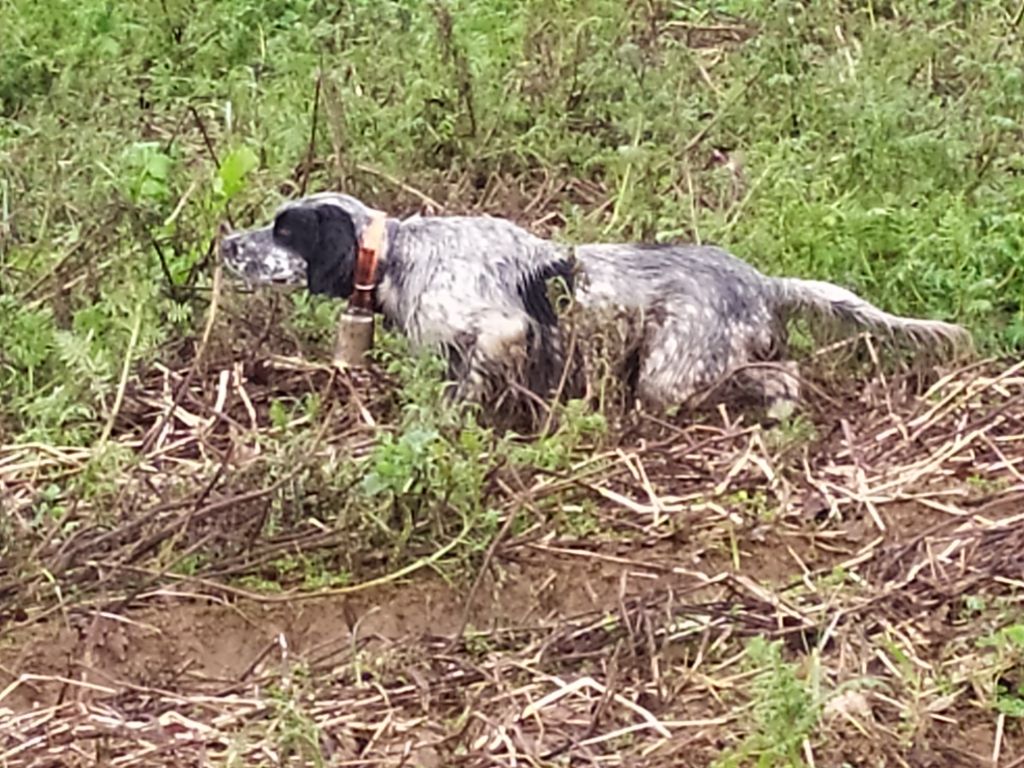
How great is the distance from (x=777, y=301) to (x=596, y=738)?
85.2 inches

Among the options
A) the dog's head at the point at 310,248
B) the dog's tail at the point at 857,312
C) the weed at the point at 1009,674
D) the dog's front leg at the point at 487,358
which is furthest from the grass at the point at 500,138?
the weed at the point at 1009,674

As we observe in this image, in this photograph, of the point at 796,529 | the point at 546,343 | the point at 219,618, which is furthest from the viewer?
the point at 546,343

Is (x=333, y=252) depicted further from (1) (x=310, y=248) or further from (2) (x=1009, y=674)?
(2) (x=1009, y=674)

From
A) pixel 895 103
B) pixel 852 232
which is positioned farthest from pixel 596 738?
pixel 895 103

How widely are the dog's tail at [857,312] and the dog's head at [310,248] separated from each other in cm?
129

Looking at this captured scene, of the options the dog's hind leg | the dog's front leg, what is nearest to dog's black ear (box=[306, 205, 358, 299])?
the dog's front leg

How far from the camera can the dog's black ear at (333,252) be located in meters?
6.16

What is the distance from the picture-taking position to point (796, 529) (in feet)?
17.6

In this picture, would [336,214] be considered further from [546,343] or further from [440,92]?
[440,92]

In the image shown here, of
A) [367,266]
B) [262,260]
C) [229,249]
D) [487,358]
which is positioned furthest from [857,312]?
[229,249]

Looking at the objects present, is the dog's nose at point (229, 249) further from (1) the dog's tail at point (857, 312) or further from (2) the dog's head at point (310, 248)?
(1) the dog's tail at point (857, 312)

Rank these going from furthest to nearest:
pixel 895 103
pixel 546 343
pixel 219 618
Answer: pixel 895 103 < pixel 546 343 < pixel 219 618

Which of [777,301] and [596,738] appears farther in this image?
[777,301]

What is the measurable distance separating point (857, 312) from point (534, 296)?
961mm
